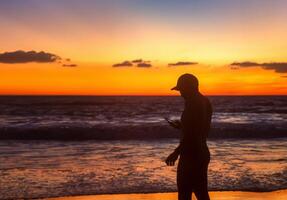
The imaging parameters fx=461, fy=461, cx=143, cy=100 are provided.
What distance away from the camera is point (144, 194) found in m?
8.98

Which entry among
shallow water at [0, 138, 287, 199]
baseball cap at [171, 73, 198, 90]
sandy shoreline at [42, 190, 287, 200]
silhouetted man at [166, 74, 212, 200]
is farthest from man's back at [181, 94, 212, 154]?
shallow water at [0, 138, 287, 199]

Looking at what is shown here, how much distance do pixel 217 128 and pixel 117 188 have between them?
1958 cm

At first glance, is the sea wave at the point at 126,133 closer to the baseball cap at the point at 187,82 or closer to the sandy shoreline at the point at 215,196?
the sandy shoreline at the point at 215,196

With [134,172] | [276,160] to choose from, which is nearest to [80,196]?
[134,172]

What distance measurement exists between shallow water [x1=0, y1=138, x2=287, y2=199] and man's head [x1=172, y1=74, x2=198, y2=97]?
15.2 feet

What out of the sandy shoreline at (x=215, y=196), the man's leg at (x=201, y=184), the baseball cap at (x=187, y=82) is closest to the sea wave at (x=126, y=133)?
the sandy shoreline at (x=215, y=196)

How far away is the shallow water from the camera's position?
30.8ft

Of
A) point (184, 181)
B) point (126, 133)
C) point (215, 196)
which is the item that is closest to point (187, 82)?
point (184, 181)

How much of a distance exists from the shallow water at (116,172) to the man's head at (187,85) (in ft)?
15.2

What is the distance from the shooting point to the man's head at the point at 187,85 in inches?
194

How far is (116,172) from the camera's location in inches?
443

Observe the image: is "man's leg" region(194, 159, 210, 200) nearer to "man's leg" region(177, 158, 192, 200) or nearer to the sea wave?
"man's leg" region(177, 158, 192, 200)

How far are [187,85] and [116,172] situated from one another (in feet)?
22.0

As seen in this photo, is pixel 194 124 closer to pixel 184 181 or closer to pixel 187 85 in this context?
pixel 187 85
